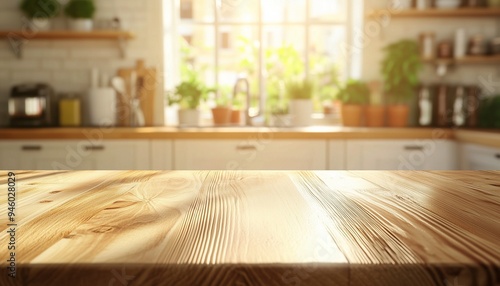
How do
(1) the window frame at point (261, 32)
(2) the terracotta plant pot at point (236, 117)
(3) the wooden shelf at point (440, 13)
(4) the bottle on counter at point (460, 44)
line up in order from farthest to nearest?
(1) the window frame at point (261, 32) < (2) the terracotta plant pot at point (236, 117) < (4) the bottle on counter at point (460, 44) < (3) the wooden shelf at point (440, 13)

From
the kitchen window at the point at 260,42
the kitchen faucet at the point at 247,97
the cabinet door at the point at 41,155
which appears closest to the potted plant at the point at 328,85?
the kitchen window at the point at 260,42

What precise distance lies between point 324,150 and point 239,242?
2.73m

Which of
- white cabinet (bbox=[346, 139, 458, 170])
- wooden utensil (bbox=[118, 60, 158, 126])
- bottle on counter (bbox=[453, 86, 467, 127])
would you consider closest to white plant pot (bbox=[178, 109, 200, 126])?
wooden utensil (bbox=[118, 60, 158, 126])

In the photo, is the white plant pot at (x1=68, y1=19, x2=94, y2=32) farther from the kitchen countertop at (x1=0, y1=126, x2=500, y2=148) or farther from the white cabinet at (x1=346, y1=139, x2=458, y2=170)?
the white cabinet at (x1=346, y1=139, x2=458, y2=170)

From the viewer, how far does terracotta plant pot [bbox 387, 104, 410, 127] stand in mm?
3654

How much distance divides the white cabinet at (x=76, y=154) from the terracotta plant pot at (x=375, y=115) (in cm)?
154

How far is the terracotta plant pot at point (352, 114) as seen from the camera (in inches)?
146

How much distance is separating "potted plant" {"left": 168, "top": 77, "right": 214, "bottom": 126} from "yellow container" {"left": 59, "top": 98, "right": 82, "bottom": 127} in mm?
669

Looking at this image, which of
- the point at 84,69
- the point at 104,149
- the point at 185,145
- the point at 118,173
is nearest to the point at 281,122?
the point at 185,145

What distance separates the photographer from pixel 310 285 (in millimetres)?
500

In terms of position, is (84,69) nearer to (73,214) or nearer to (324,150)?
(324,150)

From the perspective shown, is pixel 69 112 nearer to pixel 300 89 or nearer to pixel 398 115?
pixel 300 89

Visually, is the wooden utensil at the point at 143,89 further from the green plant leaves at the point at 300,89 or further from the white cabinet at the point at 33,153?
the green plant leaves at the point at 300,89

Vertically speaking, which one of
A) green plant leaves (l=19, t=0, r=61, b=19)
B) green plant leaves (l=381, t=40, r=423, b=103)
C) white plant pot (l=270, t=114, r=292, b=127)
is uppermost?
green plant leaves (l=19, t=0, r=61, b=19)
